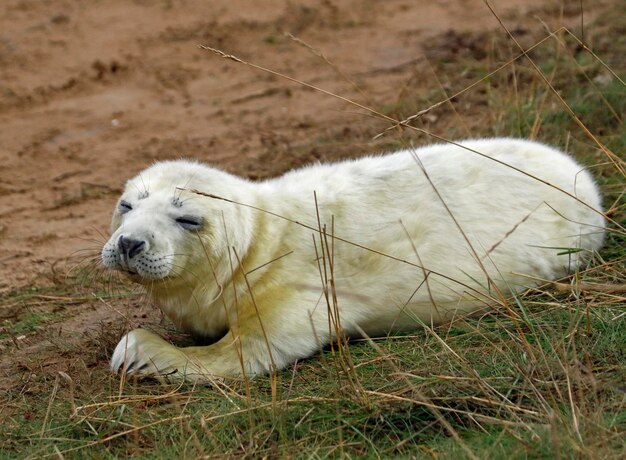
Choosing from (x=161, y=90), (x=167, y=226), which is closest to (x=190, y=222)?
(x=167, y=226)

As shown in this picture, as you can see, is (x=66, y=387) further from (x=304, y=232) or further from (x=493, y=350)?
(x=493, y=350)

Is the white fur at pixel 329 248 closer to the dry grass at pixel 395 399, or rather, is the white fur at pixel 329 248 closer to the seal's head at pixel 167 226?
the seal's head at pixel 167 226

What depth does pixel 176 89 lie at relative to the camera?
8945 mm

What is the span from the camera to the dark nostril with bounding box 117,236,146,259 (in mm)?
4215

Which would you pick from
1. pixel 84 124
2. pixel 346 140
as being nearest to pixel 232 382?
pixel 346 140

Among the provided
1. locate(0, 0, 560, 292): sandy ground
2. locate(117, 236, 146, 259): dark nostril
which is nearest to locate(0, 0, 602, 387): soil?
locate(0, 0, 560, 292): sandy ground

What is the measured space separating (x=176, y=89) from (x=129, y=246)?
194 inches

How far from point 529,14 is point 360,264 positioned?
5.85m

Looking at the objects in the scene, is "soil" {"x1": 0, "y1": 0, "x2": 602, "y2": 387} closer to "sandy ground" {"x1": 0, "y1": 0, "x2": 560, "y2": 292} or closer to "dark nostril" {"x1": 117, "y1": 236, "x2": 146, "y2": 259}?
"sandy ground" {"x1": 0, "y1": 0, "x2": 560, "y2": 292}

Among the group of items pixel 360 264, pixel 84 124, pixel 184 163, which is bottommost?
pixel 84 124

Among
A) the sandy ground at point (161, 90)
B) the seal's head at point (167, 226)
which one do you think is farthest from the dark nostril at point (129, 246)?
the sandy ground at point (161, 90)

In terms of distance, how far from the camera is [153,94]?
8820 mm

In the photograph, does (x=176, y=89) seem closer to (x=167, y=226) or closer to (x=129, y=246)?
(x=167, y=226)

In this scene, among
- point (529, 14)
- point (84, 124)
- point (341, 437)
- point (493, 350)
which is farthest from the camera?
point (529, 14)
